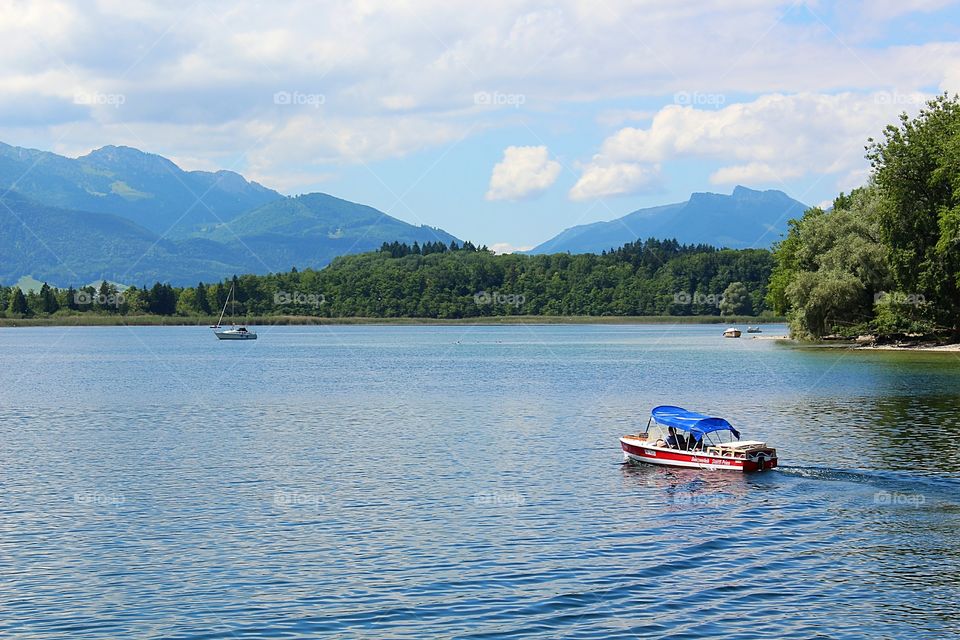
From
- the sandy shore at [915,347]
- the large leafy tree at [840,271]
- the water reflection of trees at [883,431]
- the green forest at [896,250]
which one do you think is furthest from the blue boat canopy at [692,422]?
the large leafy tree at [840,271]

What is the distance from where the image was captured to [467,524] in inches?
1346

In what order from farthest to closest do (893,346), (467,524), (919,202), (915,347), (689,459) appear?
(893,346) < (915,347) < (919,202) < (689,459) < (467,524)

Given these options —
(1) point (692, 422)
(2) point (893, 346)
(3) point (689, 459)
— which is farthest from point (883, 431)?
(2) point (893, 346)

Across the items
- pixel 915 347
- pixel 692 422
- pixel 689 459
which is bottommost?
pixel 689 459

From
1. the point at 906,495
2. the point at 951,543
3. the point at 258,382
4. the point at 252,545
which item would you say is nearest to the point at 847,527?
the point at 951,543

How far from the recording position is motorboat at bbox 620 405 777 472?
43.7 metres

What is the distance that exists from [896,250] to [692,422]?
273ft

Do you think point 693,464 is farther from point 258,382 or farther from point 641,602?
point 258,382

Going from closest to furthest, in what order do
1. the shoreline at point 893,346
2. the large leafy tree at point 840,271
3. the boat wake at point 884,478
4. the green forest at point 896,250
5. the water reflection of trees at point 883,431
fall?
the boat wake at point 884,478, the water reflection of trees at point 883,431, the green forest at point 896,250, the shoreline at point 893,346, the large leafy tree at point 840,271

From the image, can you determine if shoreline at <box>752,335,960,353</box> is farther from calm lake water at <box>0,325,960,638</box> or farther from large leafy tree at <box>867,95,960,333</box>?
calm lake water at <box>0,325,960,638</box>

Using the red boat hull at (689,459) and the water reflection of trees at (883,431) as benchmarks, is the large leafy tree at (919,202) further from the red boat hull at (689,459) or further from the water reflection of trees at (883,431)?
the red boat hull at (689,459)

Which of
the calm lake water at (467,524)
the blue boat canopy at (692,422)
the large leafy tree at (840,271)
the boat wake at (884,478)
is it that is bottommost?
the calm lake water at (467,524)

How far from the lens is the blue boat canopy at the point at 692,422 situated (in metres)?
45.4

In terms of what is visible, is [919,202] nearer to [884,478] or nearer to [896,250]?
[896,250]
